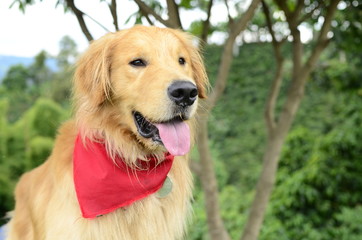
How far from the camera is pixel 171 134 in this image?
8.12 feet

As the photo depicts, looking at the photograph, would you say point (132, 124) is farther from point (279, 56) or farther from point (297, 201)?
point (297, 201)

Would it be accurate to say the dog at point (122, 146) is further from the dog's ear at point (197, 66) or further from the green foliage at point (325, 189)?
the green foliage at point (325, 189)

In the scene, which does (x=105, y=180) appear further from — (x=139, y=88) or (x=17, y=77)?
(x=17, y=77)

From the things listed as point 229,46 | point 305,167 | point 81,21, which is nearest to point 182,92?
point 81,21

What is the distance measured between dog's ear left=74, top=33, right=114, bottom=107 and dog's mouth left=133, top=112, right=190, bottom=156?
0.23 metres

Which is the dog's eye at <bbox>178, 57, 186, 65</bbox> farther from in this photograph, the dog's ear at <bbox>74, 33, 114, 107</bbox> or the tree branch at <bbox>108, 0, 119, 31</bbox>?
the tree branch at <bbox>108, 0, 119, 31</bbox>

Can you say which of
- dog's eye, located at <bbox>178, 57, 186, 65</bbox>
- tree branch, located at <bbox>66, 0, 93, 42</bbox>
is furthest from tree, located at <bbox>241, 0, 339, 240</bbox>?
dog's eye, located at <bbox>178, 57, 186, 65</bbox>

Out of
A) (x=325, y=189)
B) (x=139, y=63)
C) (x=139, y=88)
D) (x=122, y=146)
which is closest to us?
(x=139, y=88)

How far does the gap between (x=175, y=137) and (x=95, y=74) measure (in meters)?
0.58

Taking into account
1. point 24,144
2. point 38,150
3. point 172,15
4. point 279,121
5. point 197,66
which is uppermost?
point 172,15

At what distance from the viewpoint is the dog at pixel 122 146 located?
2.47m

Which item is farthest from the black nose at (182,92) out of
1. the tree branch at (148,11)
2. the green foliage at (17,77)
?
the green foliage at (17,77)

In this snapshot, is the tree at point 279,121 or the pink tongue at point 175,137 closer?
the pink tongue at point 175,137

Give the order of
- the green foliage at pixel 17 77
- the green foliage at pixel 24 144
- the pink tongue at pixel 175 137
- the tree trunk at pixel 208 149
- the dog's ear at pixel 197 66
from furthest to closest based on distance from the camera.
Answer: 1. the green foliage at pixel 17 77
2. the green foliage at pixel 24 144
3. the tree trunk at pixel 208 149
4. the dog's ear at pixel 197 66
5. the pink tongue at pixel 175 137
